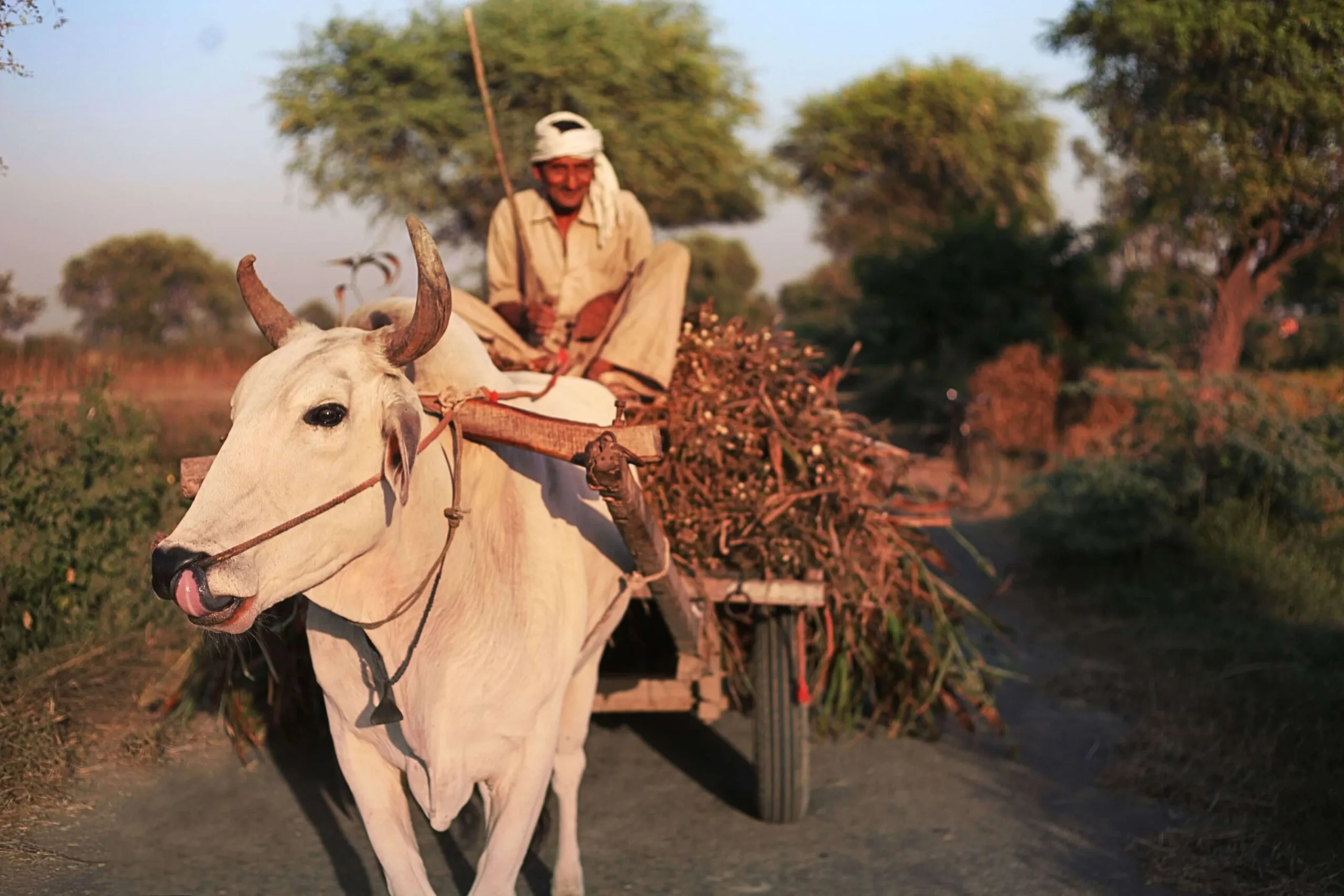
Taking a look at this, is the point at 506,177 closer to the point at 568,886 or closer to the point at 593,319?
the point at 593,319

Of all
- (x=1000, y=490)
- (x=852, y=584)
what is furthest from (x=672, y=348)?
(x=1000, y=490)

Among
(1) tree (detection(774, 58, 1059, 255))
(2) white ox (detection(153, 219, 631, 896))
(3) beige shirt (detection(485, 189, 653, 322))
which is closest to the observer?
(2) white ox (detection(153, 219, 631, 896))

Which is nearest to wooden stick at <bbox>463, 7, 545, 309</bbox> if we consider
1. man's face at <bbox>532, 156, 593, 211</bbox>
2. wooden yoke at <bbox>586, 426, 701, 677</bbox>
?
man's face at <bbox>532, 156, 593, 211</bbox>

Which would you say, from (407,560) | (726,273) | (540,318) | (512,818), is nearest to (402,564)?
(407,560)

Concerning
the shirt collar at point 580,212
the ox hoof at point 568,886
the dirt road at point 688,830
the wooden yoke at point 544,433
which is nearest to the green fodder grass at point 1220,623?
the dirt road at point 688,830

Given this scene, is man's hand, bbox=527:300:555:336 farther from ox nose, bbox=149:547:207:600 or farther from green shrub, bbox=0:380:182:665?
ox nose, bbox=149:547:207:600

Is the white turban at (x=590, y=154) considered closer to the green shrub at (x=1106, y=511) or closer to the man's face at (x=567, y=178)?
the man's face at (x=567, y=178)

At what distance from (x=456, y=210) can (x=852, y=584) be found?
18344 millimetres

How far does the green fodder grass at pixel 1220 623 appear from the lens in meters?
4.28

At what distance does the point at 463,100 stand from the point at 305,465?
19196 millimetres

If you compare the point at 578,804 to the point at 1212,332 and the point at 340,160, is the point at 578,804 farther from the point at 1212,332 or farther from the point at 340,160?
the point at 340,160

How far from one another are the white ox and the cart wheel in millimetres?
1092

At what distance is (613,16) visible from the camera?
21594 mm

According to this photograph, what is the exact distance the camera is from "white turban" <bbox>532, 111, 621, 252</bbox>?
4.67m
